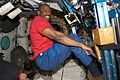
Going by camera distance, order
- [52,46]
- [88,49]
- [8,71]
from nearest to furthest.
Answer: [8,71] → [88,49] → [52,46]

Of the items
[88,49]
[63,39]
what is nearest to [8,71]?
[63,39]

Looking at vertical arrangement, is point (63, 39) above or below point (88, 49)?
above

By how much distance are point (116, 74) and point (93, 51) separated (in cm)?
48

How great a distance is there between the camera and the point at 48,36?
3.44 meters

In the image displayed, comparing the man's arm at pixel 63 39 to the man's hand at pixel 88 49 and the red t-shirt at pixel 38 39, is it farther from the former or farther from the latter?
the red t-shirt at pixel 38 39

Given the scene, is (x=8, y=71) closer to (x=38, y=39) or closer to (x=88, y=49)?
(x=38, y=39)

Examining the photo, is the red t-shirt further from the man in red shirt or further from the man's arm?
the man's arm

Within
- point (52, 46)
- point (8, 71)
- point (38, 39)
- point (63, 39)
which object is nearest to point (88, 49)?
point (63, 39)

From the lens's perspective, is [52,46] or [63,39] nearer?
[63,39]

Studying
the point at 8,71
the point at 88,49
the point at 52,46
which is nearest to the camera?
the point at 8,71

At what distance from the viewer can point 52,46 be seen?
3.59 metres

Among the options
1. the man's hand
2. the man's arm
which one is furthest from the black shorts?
the man's hand

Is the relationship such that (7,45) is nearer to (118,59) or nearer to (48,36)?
(48,36)

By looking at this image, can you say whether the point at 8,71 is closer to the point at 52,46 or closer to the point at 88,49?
the point at 52,46
